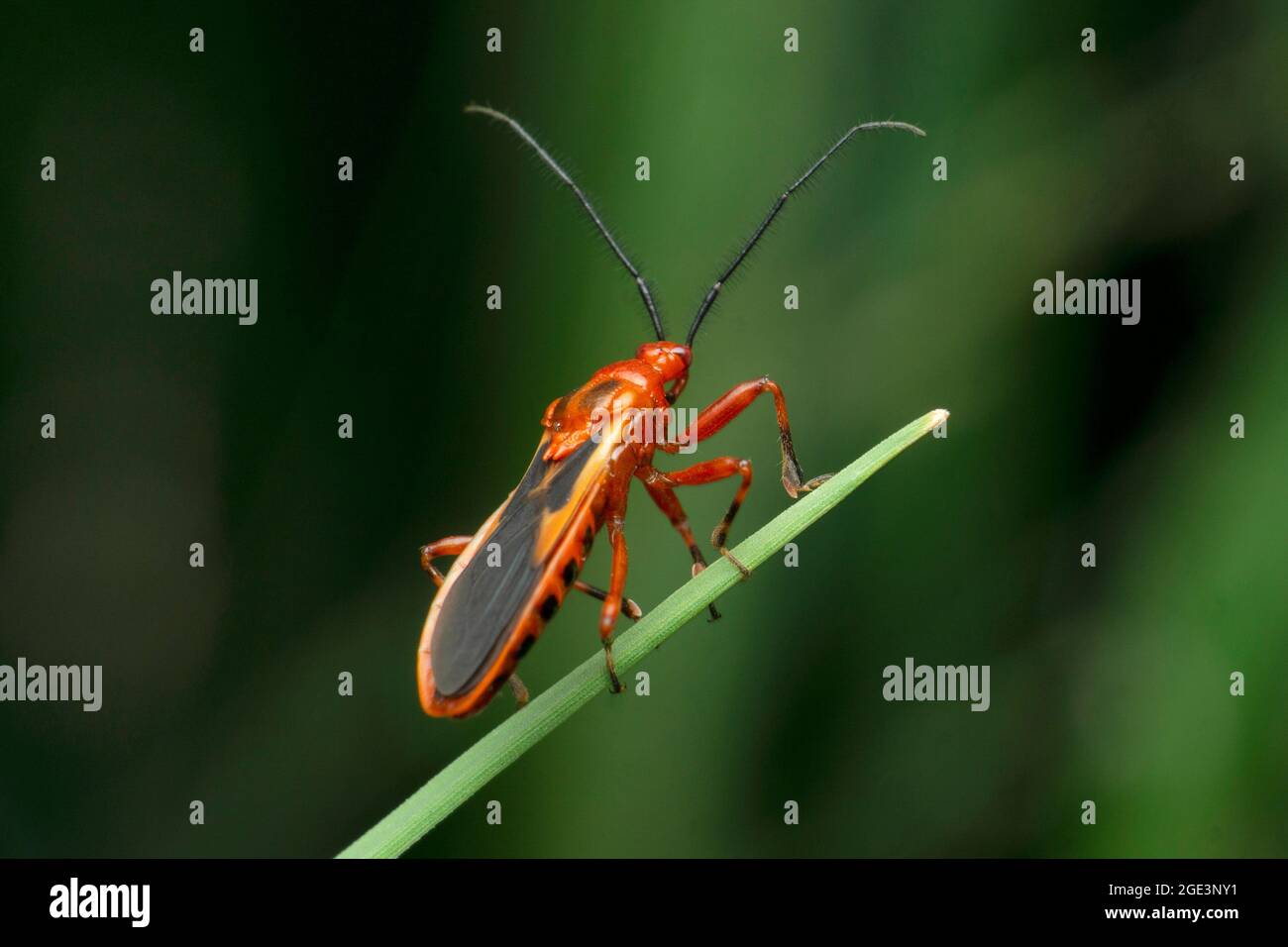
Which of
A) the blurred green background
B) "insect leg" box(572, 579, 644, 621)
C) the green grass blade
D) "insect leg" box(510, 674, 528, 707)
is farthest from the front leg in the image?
"insect leg" box(510, 674, 528, 707)

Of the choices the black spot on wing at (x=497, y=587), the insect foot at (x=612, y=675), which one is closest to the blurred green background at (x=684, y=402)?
the black spot on wing at (x=497, y=587)

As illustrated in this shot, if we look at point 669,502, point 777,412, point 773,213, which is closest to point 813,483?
point 777,412

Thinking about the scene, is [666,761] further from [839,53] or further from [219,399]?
[839,53]

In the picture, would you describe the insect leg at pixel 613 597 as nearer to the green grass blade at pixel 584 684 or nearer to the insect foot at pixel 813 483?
the green grass blade at pixel 584 684

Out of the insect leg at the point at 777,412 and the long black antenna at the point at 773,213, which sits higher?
the long black antenna at the point at 773,213

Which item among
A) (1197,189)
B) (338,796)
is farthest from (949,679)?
(338,796)
